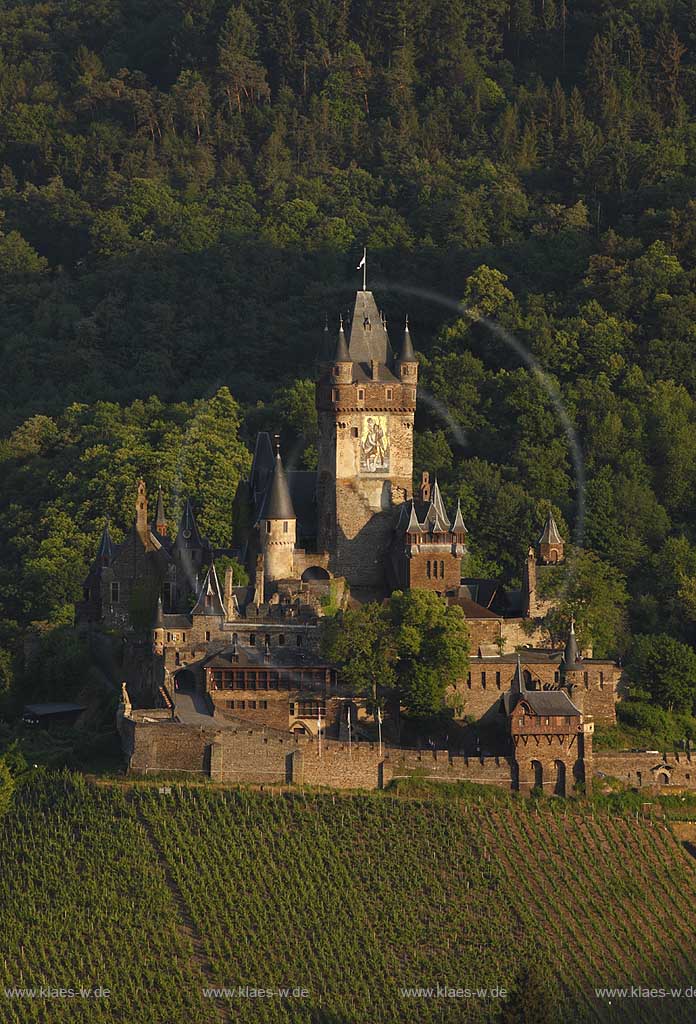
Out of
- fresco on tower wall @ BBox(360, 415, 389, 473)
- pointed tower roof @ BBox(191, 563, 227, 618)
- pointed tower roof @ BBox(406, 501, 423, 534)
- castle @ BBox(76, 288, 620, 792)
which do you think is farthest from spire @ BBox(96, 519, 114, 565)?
pointed tower roof @ BBox(406, 501, 423, 534)

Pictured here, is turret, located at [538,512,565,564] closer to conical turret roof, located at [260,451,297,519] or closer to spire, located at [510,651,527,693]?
spire, located at [510,651,527,693]

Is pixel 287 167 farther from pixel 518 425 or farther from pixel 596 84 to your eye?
pixel 518 425

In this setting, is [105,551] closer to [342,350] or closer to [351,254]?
[342,350]

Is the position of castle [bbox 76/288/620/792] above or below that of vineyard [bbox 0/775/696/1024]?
above

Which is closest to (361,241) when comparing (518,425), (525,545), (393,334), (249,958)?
(393,334)

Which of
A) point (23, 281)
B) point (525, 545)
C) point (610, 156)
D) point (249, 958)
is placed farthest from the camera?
point (23, 281)

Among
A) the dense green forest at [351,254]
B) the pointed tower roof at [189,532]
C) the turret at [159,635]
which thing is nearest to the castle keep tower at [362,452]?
the pointed tower roof at [189,532]
